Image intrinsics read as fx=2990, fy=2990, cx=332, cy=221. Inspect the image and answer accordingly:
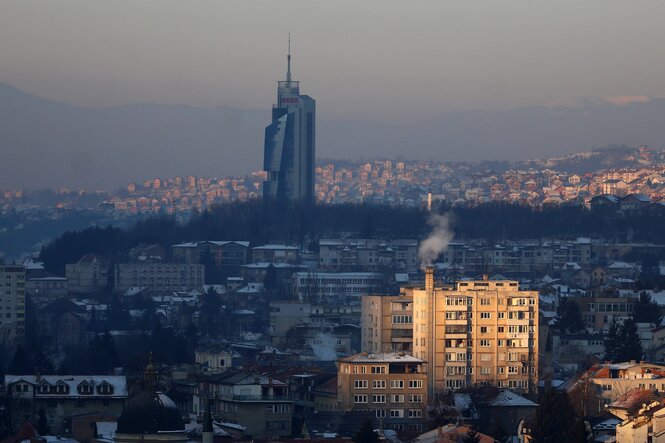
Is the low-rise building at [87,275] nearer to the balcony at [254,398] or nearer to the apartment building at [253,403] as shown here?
the apartment building at [253,403]

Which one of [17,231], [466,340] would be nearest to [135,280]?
[17,231]

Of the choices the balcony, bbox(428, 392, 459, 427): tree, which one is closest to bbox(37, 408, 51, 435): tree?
the balcony

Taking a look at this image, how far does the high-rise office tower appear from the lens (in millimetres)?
180500

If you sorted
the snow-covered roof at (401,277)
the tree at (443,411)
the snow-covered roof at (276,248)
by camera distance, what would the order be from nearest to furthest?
the tree at (443,411) → the snow-covered roof at (401,277) → the snow-covered roof at (276,248)

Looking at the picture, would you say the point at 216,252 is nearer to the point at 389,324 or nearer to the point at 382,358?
the point at 389,324

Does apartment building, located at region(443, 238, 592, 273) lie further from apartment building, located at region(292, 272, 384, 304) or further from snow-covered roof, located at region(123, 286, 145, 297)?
snow-covered roof, located at region(123, 286, 145, 297)

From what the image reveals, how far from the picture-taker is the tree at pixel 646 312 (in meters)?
73.6

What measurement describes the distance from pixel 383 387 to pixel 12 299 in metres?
42.3

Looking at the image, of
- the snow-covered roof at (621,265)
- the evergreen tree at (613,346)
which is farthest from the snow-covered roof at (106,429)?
the snow-covered roof at (621,265)

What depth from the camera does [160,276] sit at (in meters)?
123

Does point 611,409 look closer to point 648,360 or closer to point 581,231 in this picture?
point 648,360

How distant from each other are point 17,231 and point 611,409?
412 ft

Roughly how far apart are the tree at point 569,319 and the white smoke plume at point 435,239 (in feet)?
111

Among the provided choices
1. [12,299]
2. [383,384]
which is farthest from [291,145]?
[383,384]
